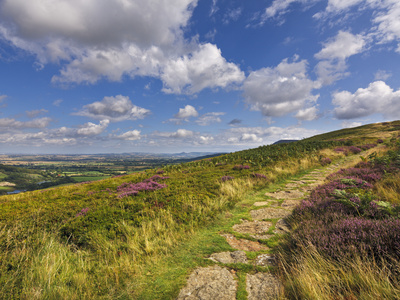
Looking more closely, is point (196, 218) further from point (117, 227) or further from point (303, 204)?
point (303, 204)

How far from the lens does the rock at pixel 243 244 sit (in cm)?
482

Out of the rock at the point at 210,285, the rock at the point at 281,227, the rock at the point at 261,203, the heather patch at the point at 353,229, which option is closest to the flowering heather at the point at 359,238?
the heather patch at the point at 353,229

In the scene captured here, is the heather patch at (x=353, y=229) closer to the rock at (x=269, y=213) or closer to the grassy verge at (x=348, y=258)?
the grassy verge at (x=348, y=258)

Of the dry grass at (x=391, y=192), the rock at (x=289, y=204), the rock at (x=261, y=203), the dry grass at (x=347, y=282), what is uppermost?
the dry grass at (x=391, y=192)

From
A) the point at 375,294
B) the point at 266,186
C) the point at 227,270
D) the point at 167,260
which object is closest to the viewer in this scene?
the point at 375,294

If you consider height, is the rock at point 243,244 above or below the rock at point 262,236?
below

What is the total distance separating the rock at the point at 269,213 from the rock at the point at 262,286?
140 inches

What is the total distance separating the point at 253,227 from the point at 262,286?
2.93 metres

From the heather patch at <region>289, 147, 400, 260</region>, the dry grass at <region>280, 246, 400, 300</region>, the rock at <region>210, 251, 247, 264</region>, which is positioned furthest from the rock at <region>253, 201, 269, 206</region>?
the dry grass at <region>280, 246, 400, 300</region>

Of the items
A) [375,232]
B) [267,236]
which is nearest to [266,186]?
[267,236]

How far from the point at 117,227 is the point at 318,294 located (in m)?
6.48

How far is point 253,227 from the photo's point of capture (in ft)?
20.3

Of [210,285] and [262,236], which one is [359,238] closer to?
[262,236]

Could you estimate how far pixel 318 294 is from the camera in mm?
2643
